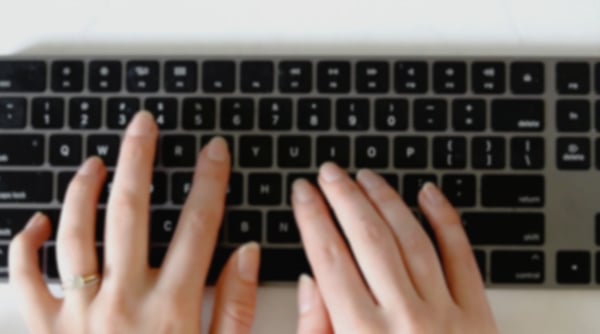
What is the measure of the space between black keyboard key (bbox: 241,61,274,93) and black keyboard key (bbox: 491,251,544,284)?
25 cm

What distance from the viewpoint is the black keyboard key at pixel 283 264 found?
690 mm

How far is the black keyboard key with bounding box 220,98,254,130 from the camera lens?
694mm

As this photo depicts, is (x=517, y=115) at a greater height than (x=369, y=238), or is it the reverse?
(x=517, y=115)

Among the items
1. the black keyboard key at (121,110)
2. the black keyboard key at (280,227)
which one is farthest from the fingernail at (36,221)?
the black keyboard key at (280,227)

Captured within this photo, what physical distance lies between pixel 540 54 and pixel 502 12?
52 mm

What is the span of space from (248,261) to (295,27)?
219 mm

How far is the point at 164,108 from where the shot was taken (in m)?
0.70

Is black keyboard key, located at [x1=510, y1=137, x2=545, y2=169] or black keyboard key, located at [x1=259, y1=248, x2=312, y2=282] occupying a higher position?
black keyboard key, located at [x1=510, y1=137, x2=545, y2=169]

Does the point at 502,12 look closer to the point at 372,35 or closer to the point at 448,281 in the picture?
the point at 372,35

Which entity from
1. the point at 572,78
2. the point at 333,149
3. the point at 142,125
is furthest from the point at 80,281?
the point at 572,78

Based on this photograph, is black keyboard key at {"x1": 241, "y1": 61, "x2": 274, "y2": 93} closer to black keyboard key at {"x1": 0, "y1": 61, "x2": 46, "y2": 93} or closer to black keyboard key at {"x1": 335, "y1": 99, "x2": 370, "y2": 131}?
black keyboard key at {"x1": 335, "y1": 99, "x2": 370, "y2": 131}

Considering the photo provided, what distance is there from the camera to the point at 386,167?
69 cm

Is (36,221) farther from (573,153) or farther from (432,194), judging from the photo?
(573,153)

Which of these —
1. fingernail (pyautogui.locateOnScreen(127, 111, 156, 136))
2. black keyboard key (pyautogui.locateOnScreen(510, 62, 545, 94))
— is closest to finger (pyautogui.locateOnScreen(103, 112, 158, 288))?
fingernail (pyautogui.locateOnScreen(127, 111, 156, 136))
